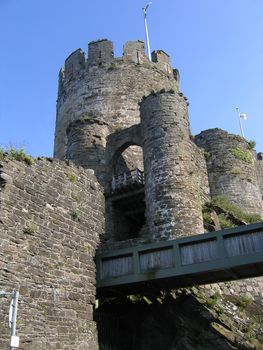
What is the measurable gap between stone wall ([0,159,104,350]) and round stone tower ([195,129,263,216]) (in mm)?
12386

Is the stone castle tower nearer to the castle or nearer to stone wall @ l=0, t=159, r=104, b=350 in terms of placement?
the castle

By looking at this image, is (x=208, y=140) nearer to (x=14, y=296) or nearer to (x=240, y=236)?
(x=240, y=236)

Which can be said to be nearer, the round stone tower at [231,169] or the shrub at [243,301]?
the shrub at [243,301]

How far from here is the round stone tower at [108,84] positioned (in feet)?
84.5

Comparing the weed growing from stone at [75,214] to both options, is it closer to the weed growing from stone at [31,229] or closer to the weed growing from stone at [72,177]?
the weed growing from stone at [72,177]

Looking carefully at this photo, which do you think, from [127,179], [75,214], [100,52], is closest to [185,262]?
[75,214]

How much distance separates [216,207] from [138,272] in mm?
9082

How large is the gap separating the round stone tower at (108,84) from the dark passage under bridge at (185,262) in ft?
42.3

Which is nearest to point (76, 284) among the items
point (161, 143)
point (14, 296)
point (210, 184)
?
point (14, 296)

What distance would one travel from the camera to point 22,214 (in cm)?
980

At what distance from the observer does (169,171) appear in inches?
695

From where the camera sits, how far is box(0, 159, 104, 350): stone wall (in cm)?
914

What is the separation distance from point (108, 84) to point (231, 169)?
8684 mm

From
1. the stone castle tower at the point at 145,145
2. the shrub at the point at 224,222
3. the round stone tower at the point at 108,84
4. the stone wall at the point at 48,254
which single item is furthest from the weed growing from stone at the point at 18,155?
the round stone tower at the point at 108,84
